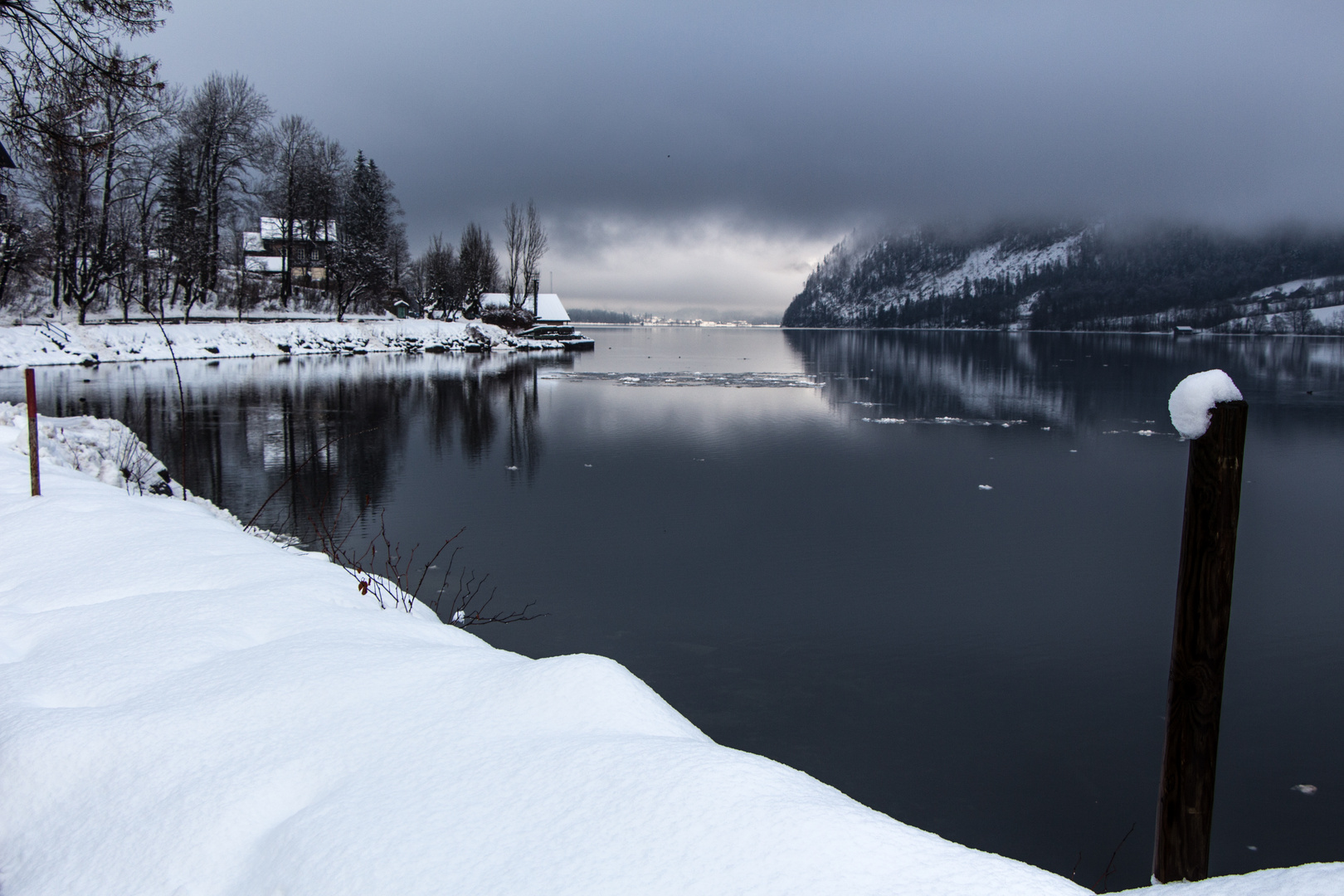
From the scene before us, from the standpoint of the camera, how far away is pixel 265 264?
61.0 meters

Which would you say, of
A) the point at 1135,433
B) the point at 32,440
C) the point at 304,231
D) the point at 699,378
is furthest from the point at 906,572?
the point at 304,231

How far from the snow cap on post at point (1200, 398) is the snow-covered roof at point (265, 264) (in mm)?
54977

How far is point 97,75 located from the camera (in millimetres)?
10031

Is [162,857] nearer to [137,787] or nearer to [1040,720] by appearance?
[137,787]

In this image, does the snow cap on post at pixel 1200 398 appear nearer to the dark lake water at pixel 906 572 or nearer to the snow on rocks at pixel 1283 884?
the snow on rocks at pixel 1283 884

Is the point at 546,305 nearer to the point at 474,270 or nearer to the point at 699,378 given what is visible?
the point at 474,270

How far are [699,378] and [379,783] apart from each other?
35.3 metres

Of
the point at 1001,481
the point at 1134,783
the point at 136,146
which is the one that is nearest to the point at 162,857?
the point at 1134,783

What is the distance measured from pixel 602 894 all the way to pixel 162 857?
130 centimetres

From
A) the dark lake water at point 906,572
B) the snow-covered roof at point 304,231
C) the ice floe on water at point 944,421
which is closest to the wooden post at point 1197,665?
the dark lake water at point 906,572

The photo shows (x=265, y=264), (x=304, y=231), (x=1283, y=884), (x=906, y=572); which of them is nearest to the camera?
(x=1283, y=884)

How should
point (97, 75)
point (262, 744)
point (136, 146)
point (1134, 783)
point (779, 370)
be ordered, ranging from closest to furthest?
point (262, 744) < point (1134, 783) < point (97, 75) < point (136, 146) < point (779, 370)

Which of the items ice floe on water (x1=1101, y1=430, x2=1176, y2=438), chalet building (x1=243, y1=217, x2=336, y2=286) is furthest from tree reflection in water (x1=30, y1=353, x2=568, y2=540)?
chalet building (x1=243, y1=217, x2=336, y2=286)

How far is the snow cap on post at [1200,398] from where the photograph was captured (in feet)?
8.96
